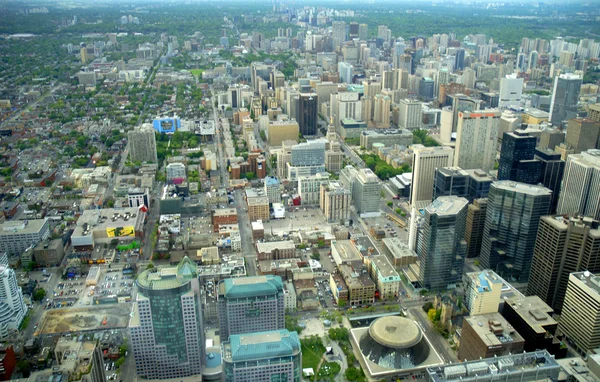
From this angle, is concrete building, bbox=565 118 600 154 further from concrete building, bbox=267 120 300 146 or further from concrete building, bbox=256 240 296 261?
concrete building, bbox=256 240 296 261

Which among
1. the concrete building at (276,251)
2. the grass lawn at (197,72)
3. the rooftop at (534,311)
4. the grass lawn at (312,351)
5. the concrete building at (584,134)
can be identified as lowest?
the grass lawn at (312,351)

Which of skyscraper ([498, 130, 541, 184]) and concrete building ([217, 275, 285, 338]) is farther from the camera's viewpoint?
skyscraper ([498, 130, 541, 184])

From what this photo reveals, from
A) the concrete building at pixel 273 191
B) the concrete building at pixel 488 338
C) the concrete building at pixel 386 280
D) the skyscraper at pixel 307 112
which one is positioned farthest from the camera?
the skyscraper at pixel 307 112

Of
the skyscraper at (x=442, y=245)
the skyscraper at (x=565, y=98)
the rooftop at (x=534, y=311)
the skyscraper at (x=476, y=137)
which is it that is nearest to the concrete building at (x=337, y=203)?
the skyscraper at (x=442, y=245)

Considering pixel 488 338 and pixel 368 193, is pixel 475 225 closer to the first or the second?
pixel 368 193

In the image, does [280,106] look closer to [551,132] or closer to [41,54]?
[551,132]

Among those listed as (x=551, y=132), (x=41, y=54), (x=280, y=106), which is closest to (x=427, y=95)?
(x=280, y=106)

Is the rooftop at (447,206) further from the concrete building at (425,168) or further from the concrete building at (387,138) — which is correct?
the concrete building at (387,138)

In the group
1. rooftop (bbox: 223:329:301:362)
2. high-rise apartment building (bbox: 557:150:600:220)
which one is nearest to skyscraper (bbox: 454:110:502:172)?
high-rise apartment building (bbox: 557:150:600:220)
